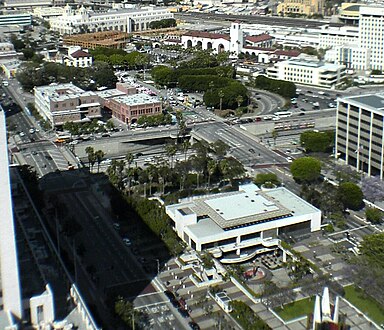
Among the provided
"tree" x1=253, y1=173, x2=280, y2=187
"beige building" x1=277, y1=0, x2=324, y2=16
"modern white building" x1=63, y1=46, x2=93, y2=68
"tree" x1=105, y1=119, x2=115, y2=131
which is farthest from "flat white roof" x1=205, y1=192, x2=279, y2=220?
"beige building" x1=277, y1=0, x2=324, y2=16

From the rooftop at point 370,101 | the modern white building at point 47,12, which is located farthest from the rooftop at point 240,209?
the modern white building at point 47,12

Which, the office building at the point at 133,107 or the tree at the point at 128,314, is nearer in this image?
Result: the tree at the point at 128,314

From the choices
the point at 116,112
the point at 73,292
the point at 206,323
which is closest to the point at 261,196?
the point at 206,323

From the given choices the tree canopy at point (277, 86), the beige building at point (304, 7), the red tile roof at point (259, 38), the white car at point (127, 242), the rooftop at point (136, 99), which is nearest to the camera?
the white car at point (127, 242)

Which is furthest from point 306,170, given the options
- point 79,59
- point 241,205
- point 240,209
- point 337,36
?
point 337,36

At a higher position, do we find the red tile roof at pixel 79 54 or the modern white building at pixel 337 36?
the modern white building at pixel 337 36

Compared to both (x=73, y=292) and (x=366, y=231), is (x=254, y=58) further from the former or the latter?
(x=73, y=292)

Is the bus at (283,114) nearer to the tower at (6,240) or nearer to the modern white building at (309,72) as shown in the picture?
the modern white building at (309,72)
